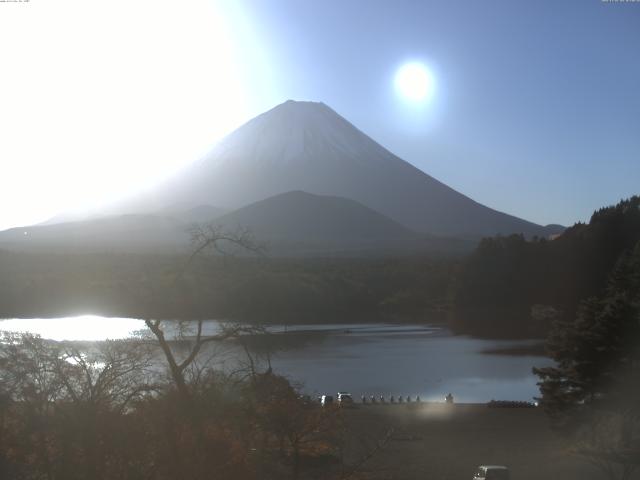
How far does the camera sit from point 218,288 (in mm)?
21125

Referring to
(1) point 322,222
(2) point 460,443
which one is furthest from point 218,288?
(1) point 322,222

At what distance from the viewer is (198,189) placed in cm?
9012

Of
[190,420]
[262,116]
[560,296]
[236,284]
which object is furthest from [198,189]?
[190,420]

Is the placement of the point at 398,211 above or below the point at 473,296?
above

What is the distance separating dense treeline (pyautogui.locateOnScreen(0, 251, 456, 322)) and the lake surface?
0.88 meters

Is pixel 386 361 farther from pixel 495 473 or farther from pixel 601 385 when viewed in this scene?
pixel 495 473

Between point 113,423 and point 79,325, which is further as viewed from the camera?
point 79,325

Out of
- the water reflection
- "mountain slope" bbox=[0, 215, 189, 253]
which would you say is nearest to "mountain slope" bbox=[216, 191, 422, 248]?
"mountain slope" bbox=[0, 215, 189, 253]

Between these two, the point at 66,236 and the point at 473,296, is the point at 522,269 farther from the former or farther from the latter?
the point at 66,236

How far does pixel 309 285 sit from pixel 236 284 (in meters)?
13.6

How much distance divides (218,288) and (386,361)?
5.16 meters

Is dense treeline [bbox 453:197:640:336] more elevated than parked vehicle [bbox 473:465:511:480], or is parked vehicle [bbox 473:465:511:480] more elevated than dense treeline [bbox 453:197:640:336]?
dense treeline [bbox 453:197:640:336]

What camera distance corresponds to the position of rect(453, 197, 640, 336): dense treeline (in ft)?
109

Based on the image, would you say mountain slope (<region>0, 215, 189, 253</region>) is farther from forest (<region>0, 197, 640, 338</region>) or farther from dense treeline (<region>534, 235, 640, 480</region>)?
dense treeline (<region>534, 235, 640, 480</region>)
